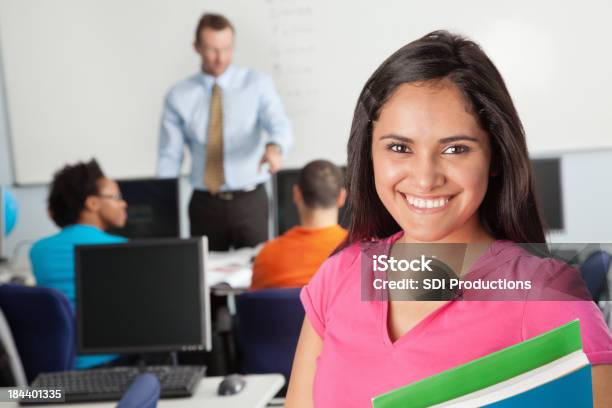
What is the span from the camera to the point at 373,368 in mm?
702

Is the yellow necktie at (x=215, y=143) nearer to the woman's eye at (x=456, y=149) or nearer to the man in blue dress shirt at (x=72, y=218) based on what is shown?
the man in blue dress shirt at (x=72, y=218)

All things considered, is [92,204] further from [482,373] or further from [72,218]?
[482,373]

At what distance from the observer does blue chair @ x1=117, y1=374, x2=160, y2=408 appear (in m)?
1.15

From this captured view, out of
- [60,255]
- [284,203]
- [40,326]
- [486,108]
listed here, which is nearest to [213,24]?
[284,203]

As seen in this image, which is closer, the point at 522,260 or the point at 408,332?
the point at 522,260

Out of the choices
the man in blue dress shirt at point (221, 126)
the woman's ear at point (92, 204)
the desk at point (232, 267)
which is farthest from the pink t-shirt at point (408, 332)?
the man in blue dress shirt at point (221, 126)

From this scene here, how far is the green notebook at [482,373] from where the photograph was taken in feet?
1.33

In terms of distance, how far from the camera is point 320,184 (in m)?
2.63

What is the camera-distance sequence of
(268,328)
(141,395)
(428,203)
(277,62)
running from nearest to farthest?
(428,203)
(141,395)
(268,328)
(277,62)

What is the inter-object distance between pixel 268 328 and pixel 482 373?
6.15ft

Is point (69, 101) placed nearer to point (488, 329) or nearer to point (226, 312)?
point (226, 312)

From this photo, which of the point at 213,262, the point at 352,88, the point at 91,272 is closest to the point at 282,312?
the point at 91,272

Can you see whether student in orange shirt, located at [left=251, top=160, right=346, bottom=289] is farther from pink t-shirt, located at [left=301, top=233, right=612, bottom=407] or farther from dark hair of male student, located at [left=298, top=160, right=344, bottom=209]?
pink t-shirt, located at [left=301, top=233, right=612, bottom=407]

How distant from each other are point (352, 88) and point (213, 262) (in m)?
1.84
